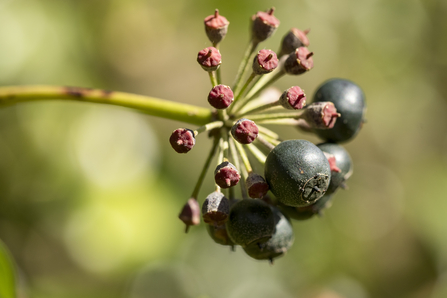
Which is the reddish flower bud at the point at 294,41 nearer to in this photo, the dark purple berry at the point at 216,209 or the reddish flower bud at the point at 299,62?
the reddish flower bud at the point at 299,62

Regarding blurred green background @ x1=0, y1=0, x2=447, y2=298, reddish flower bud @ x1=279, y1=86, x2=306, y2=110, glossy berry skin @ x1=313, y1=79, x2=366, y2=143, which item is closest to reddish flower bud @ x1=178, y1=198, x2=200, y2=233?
reddish flower bud @ x1=279, y1=86, x2=306, y2=110

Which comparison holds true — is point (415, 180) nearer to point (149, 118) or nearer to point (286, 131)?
point (286, 131)

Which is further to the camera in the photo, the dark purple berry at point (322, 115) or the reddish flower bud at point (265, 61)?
the dark purple berry at point (322, 115)

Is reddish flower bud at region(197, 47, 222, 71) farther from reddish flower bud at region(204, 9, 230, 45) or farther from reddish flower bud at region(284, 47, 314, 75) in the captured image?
reddish flower bud at region(284, 47, 314, 75)

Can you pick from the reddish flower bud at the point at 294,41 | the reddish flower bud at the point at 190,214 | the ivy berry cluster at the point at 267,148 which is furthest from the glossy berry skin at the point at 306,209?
the reddish flower bud at the point at 294,41

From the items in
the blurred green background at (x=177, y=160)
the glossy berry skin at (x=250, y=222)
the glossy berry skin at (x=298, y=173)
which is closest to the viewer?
the glossy berry skin at (x=298, y=173)

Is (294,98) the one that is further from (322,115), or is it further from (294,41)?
(294,41)
